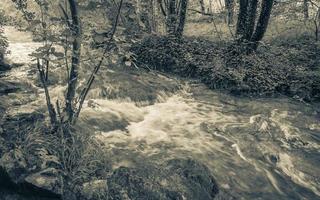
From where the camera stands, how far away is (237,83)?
13.1 m

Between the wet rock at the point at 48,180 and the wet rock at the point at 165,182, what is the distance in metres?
0.71

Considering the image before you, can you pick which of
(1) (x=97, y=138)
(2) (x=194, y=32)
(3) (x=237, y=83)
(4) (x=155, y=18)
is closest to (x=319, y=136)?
(3) (x=237, y=83)

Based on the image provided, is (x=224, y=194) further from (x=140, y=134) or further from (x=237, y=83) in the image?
(x=237, y=83)

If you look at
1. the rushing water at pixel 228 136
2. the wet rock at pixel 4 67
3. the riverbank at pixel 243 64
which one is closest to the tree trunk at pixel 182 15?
the riverbank at pixel 243 64

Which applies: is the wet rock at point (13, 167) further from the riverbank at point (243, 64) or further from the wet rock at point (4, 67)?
the riverbank at point (243, 64)

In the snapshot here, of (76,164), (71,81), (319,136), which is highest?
(71,81)

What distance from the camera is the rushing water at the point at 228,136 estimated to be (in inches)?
289

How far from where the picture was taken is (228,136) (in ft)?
30.2

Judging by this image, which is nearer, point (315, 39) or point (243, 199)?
point (243, 199)

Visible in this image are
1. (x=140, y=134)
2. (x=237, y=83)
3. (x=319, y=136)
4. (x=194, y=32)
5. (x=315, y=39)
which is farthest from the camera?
(x=194, y=32)

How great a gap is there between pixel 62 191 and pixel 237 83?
8.29 m

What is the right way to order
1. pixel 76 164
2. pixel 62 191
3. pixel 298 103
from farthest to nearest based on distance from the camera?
pixel 298 103 → pixel 76 164 → pixel 62 191

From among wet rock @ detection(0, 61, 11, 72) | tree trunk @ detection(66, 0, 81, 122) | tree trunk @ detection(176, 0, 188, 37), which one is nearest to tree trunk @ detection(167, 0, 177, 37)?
tree trunk @ detection(176, 0, 188, 37)

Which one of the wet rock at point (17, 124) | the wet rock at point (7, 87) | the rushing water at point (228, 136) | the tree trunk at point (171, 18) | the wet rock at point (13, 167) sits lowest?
the rushing water at point (228, 136)
